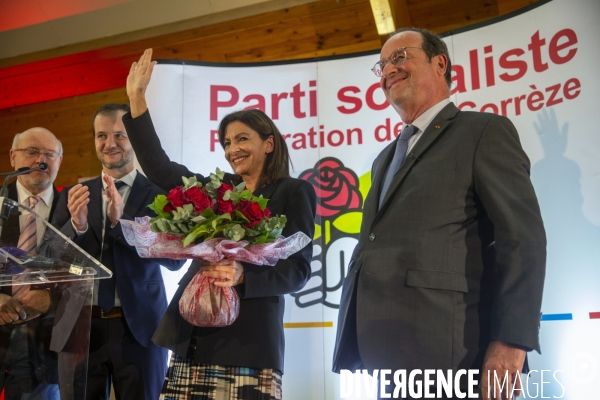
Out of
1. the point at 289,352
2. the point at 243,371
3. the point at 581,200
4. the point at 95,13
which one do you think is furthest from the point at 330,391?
the point at 95,13

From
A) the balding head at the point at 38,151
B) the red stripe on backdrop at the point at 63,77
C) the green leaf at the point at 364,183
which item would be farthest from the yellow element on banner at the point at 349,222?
the red stripe on backdrop at the point at 63,77

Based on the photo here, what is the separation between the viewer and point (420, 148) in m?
1.85

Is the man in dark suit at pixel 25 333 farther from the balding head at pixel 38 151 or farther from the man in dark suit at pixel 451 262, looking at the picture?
the balding head at pixel 38 151

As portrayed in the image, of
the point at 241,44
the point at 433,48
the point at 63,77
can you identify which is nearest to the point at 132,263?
the point at 433,48

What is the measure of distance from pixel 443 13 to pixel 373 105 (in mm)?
1442

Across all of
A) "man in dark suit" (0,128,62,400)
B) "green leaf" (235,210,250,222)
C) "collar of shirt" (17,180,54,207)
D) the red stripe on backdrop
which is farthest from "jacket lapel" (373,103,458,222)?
the red stripe on backdrop

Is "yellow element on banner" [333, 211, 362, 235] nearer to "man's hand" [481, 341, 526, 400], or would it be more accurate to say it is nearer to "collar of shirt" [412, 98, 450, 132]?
"collar of shirt" [412, 98, 450, 132]

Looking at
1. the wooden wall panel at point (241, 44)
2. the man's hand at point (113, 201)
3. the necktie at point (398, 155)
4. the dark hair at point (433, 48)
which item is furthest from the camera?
the wooden wall panel at point (241, 44)

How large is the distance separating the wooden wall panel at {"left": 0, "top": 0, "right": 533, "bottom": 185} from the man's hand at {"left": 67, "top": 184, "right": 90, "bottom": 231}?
2651 mm

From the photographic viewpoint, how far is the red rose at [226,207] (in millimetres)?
→ 1865

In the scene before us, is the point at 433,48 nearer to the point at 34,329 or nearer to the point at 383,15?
the point at 34,329

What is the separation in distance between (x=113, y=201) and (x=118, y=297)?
15.4 inches

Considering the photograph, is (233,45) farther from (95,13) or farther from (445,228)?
(445,228)

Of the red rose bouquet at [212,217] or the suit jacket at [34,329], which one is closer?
the suit jacket at [34,329]
